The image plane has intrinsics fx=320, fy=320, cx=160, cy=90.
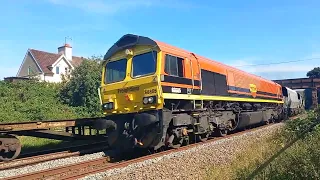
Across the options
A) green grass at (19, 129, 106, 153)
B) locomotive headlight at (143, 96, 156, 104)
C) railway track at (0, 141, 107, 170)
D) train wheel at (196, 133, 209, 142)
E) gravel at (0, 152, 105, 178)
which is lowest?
gravel at (0, 152, 105, 178)

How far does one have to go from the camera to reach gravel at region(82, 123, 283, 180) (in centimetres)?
735

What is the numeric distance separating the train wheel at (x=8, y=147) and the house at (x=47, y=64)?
34686mm

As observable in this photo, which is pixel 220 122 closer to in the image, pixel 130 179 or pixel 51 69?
pixel 130 179

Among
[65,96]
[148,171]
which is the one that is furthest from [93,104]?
[148,171]

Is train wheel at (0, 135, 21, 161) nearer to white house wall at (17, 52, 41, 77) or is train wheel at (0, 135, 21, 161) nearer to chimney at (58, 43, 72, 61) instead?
white house wall at (17, 52, 41, 77)

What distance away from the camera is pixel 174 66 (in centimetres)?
1060

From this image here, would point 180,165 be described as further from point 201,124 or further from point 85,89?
point 85,89

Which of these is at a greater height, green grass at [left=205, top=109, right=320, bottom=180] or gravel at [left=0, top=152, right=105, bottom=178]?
green grass at [left=205, top=109, right=320, bottom=180]

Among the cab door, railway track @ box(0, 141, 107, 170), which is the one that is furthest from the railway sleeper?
railway track @ box(0, 141, 107, 170)

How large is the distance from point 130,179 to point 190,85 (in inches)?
196

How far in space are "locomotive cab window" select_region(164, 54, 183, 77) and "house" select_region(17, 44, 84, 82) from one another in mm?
34874

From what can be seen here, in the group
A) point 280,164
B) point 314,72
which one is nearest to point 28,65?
point 280,164

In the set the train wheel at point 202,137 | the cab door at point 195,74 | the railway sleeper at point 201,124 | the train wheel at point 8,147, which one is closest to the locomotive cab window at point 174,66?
the cab door at point 195,74

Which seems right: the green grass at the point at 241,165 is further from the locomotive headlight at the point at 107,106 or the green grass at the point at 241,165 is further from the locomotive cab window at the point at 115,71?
the locomotive cab window at the point at 115,71
